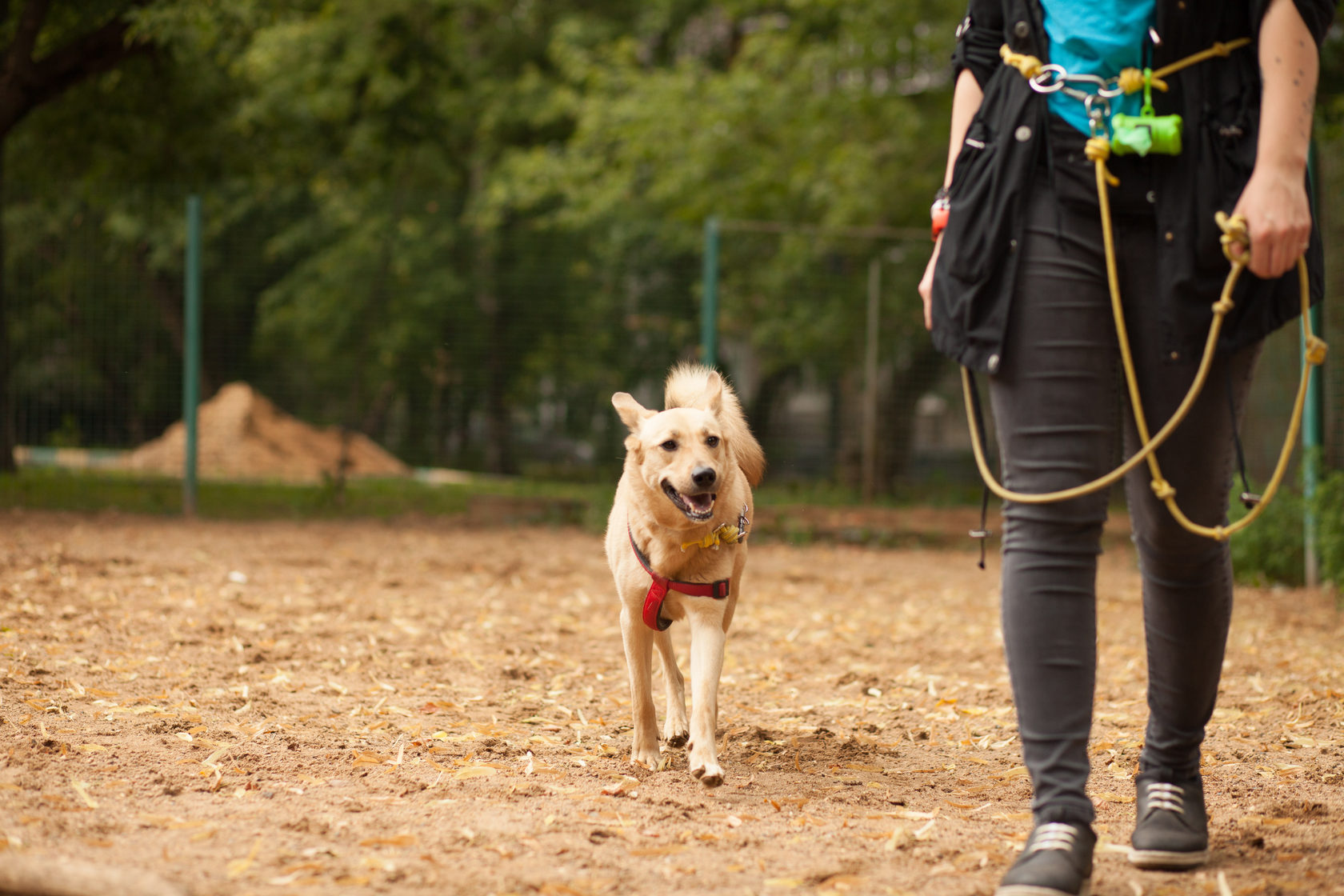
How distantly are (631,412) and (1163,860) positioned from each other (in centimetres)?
197

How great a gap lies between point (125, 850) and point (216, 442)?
7.75 meters

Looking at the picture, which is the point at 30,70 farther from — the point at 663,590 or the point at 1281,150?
the point at 1281,150

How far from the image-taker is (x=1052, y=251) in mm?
2070

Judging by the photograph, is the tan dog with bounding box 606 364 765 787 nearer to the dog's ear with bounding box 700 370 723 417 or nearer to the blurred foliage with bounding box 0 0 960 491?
the dog's ear with bounding box 700 370 723 417

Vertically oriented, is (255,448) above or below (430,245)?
below

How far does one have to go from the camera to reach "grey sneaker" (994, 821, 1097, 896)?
1.95 metres

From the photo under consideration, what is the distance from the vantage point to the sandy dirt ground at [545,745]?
221cm

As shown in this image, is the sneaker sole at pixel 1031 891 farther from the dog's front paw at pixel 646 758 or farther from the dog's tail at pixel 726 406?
the dog's tail at pixel 726 406

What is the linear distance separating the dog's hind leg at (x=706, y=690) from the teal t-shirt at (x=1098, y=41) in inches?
62.5

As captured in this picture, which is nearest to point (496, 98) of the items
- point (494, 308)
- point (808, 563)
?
point (494, 308)

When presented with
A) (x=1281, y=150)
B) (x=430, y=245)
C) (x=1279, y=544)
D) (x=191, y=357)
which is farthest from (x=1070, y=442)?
(x=430, y=245)

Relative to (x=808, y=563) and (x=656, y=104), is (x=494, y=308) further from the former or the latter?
(x=656, y=104)

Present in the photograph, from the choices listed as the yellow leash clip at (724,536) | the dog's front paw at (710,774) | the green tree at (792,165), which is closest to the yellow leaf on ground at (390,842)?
the dog's front paw at (710,774)

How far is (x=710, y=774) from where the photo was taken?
9.48 ft
